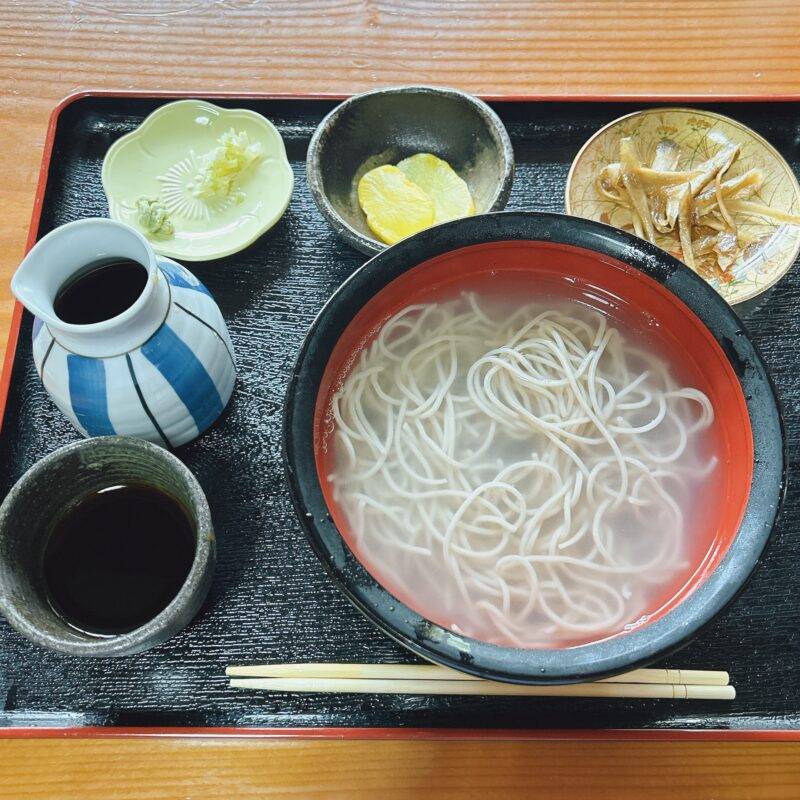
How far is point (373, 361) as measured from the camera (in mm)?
1521

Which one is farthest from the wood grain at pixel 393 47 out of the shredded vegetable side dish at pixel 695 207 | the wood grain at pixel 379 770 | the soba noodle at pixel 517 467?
the wood grain at pixel 379 770

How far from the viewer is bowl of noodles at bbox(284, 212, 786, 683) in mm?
1255

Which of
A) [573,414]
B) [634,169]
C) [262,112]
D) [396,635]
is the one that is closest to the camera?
[396,635]

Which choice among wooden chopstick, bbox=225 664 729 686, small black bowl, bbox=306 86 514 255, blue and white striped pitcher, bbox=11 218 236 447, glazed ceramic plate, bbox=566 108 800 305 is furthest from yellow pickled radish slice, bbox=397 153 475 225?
wooden chopstick, bbox=225 664 729 686

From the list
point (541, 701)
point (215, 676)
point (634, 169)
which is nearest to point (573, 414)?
point (541, 701)

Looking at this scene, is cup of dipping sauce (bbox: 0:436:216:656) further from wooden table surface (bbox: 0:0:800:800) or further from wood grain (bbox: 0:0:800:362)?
wood grain (bbox: 0:0:800:362)

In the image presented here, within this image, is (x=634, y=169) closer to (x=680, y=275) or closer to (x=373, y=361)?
(x=680, y=275)

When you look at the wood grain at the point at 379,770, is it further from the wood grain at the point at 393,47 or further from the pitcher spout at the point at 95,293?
the wood grain at the point at 393,47

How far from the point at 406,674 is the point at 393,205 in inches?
42.6

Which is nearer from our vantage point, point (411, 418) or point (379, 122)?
point (411, 418)

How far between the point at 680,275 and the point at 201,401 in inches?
39.0

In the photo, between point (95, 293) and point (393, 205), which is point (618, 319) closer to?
point (393, 205)

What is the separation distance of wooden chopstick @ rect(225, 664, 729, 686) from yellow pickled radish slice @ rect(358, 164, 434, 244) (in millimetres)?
975

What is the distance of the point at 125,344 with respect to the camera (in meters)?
1.37
